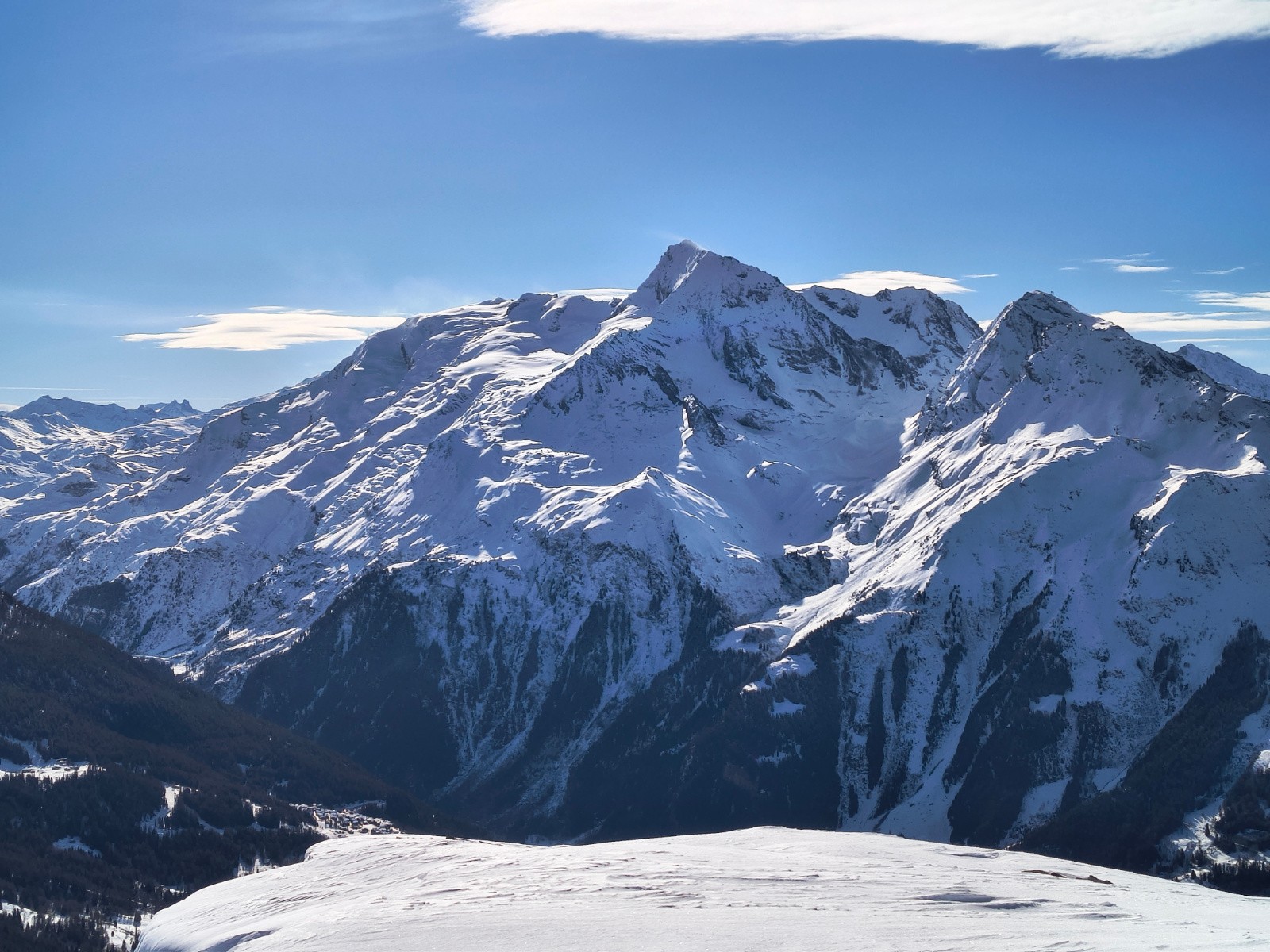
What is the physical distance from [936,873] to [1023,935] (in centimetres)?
4158

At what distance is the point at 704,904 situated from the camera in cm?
12925

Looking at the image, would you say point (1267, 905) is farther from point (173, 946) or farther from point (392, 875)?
point (173, 946)

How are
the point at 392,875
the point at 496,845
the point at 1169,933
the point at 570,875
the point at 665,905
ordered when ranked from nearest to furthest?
the point at 1169,933 < the point at 665,905 < the point at 570,875 < the point at 392,875 < the point at 496,845

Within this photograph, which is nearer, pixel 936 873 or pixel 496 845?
pixel 936 873

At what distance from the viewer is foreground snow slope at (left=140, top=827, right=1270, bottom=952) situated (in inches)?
4498

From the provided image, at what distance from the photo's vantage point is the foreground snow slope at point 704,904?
11425cm

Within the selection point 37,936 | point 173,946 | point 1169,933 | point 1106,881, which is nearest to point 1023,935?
point 1169,933

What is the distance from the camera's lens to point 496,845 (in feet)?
631

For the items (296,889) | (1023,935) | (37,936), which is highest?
(1023,935)

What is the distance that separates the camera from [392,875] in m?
163

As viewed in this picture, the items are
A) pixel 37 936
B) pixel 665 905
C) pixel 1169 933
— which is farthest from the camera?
pixel 37 936

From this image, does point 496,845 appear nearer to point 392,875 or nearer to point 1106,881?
point 392,875

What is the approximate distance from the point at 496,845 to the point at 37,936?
2463 inches

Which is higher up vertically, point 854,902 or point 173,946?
point 854,902
